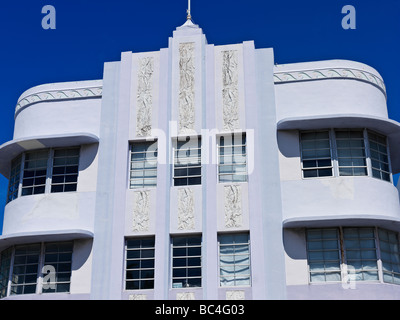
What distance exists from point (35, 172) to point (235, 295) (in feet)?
23.5

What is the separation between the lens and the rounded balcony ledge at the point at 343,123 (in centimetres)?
→ 1886

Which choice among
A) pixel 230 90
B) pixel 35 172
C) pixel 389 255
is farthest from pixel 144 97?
pixel 389 255

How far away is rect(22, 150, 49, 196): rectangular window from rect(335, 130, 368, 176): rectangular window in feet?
28.8

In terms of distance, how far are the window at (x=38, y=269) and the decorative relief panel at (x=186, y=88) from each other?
16.0ft

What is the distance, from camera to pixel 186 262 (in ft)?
61.2

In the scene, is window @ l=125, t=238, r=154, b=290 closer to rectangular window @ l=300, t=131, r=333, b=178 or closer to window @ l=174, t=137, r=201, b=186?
window @ l=174, t=137, r=201, b=186

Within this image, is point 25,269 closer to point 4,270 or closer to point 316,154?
point 4,270

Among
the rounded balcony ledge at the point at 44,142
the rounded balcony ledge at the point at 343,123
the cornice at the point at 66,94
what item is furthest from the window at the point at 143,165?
the rounded balcony ledge at the point at 343,123

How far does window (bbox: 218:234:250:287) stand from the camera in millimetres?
18312

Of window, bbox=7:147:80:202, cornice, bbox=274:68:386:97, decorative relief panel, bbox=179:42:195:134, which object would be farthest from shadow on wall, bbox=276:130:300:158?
window, bbox=7:147:80:202
